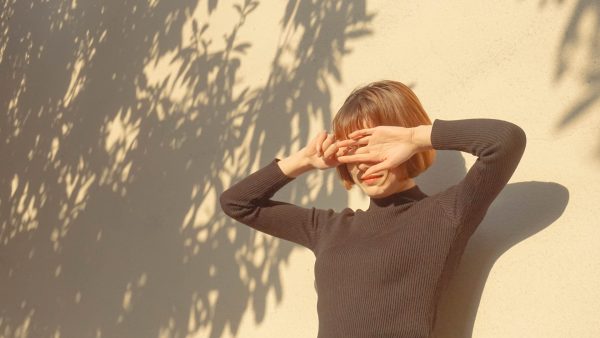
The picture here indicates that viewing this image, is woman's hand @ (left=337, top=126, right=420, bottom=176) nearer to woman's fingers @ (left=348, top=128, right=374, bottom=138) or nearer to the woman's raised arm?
woman's fingers @ (left=348, top=128, right=374, bottom=138)

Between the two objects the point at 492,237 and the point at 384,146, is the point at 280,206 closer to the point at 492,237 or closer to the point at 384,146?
the point at 384,146

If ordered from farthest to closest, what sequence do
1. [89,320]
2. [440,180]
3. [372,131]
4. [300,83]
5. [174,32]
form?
[89,320], [174,32], [300,83], [440,180], [372,131]

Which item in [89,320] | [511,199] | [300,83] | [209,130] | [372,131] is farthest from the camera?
[89,320]

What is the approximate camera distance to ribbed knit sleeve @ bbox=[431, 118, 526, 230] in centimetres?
214

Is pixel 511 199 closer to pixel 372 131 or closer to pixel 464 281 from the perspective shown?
pixel 464 281

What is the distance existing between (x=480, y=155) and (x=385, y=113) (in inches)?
15.8

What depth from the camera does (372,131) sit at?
7.75 feet

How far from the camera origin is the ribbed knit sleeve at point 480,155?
7.02 ft

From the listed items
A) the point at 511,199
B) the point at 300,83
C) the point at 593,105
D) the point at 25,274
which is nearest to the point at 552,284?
the point at 511,199

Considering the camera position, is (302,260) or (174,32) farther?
(174,32)

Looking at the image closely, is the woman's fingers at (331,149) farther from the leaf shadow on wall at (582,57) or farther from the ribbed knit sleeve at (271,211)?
the leaf shadow on wall at (582,57)

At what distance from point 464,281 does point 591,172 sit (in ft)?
1.92

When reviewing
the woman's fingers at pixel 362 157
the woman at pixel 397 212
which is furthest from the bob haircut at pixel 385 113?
the woman's fingers at pixel 362 157

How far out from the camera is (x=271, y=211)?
2.87 metres
